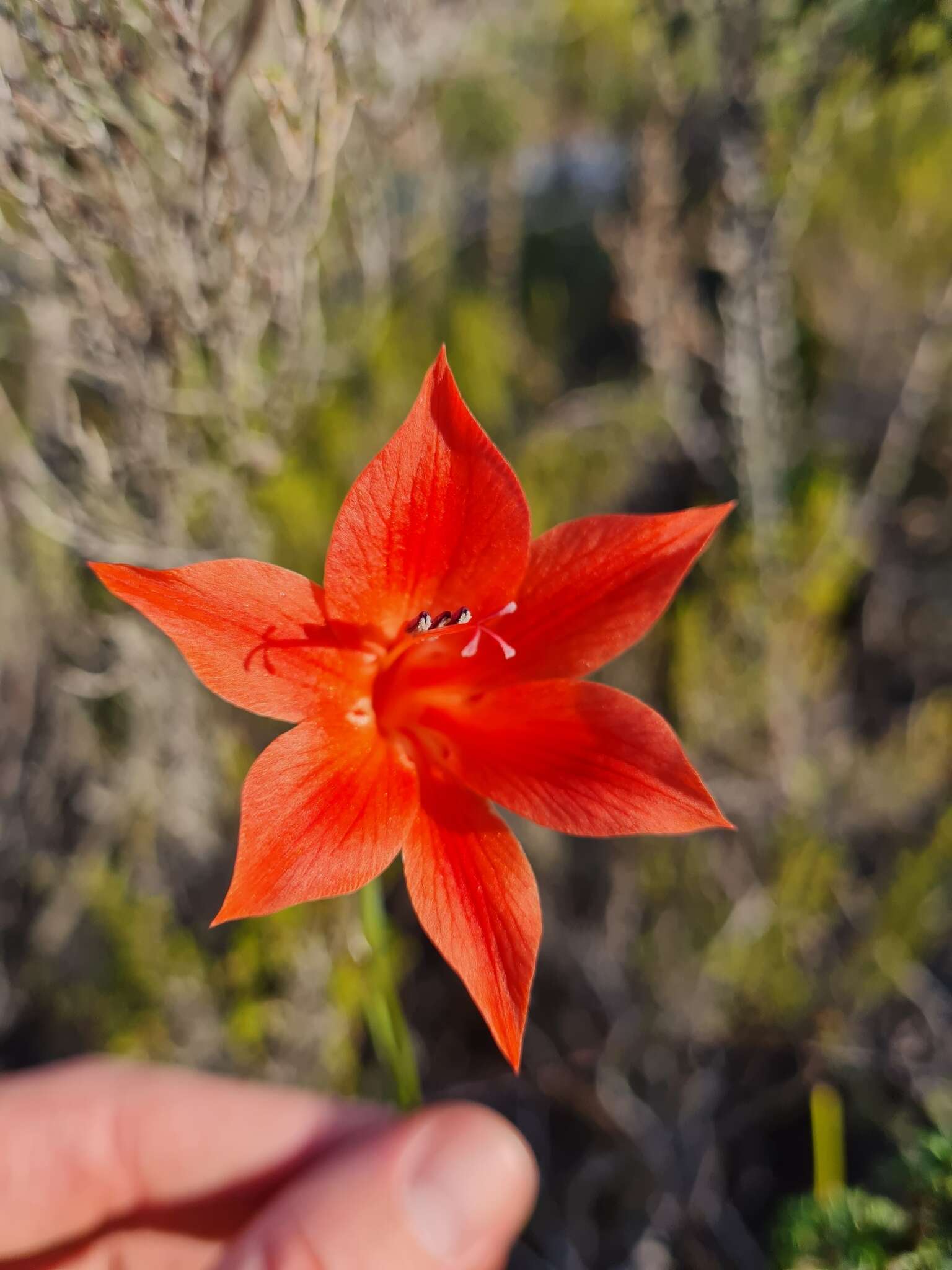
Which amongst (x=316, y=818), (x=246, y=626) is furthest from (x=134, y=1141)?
(x=246, y=626)

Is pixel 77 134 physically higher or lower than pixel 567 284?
lower

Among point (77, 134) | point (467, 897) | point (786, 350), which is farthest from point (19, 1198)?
point (786, 350)

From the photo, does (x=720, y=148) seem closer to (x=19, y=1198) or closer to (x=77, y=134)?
(x=77, y=134)

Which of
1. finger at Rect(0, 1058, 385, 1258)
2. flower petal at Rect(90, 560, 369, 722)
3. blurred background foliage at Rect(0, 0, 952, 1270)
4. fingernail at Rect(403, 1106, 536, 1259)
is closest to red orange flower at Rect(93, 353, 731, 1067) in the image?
flower petal at Rect(90, 560, 369, 722)

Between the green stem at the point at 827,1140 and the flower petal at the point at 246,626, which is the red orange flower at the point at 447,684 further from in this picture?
the green stem at the point at 827,1140

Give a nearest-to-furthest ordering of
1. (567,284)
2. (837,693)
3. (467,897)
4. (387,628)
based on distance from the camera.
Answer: (467,897) < (387,628) < (837,693) < (567,284)

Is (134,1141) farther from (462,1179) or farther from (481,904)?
(481,904)
